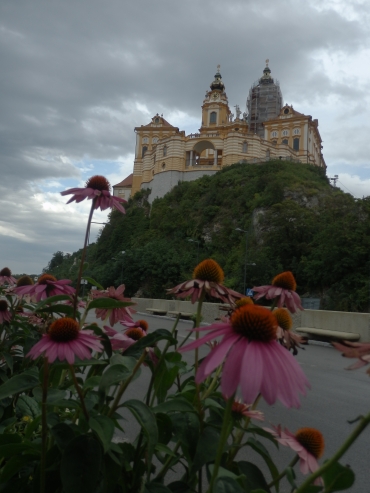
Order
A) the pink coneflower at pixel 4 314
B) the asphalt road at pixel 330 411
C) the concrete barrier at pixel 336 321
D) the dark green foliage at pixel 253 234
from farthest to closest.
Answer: the dark green foliage at pixel 253 234 → the concrete barrier at pixel 336 321 → the asphalt road at pixel 330 411 → the pink coneflower at pixel 4 314

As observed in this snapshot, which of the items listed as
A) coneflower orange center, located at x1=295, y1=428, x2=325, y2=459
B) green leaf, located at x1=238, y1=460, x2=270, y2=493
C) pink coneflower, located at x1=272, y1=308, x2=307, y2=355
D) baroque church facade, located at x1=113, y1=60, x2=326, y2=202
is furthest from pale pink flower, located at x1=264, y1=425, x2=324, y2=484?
baroque church facade, located at x1=113, y1=60, x2=326, y2=202

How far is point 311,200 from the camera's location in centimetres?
4384

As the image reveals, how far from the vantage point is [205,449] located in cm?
125

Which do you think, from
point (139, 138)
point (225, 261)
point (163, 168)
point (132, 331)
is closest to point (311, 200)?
point (225, 261)

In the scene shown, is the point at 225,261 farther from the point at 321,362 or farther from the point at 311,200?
the point at 321,362

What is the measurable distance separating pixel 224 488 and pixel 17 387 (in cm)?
63

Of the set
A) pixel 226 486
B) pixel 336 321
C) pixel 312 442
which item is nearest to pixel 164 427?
pixel 226 486

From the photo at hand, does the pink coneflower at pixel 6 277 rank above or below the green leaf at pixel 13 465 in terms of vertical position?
above

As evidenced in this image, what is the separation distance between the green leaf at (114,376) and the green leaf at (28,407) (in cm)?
75

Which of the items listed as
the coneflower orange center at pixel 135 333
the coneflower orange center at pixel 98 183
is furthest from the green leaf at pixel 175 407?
the coneflower orange center at pixel 98 183

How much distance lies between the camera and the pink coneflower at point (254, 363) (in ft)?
2.81

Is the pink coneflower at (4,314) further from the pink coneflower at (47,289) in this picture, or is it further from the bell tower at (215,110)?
the bell tower at (215,110)

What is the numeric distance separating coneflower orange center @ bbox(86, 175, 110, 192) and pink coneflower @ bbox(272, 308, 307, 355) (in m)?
0.79

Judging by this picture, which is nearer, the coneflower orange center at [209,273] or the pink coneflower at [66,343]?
the pink coneflower at [66,343]
